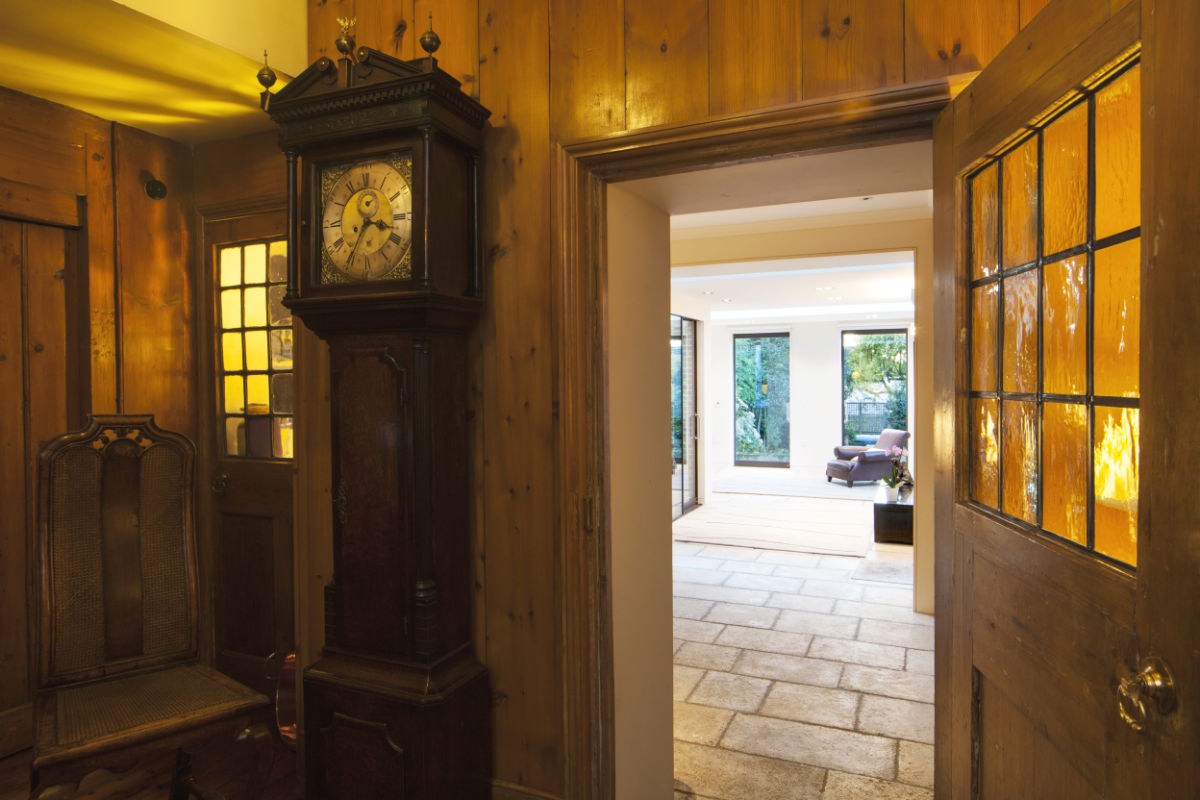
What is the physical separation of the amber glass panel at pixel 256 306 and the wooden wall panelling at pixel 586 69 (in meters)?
1.90

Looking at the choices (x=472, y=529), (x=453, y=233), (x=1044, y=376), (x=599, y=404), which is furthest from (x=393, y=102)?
(x=1044, y=376)

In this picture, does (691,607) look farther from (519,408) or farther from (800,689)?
(519,408)

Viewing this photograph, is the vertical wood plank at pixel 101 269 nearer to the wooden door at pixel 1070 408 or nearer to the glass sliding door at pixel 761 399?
the wooden door at pixel 1070 408

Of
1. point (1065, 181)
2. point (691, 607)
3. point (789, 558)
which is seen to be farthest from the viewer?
point (789, 558)

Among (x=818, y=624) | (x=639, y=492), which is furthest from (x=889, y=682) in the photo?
(x=639, y=492)

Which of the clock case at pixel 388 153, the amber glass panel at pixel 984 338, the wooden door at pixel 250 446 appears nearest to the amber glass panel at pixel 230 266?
the wooden door at pixel 250 446

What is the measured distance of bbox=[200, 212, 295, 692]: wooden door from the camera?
319 centimetres

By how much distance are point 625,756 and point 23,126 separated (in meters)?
Answer: 3.14

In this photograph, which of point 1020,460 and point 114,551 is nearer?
point 1020,460

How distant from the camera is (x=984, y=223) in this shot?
4.50 feet

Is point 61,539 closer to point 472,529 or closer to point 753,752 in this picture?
point 472,529

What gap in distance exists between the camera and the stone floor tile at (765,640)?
3.90 meters

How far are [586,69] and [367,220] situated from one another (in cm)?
73

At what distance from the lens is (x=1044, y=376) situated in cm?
118
